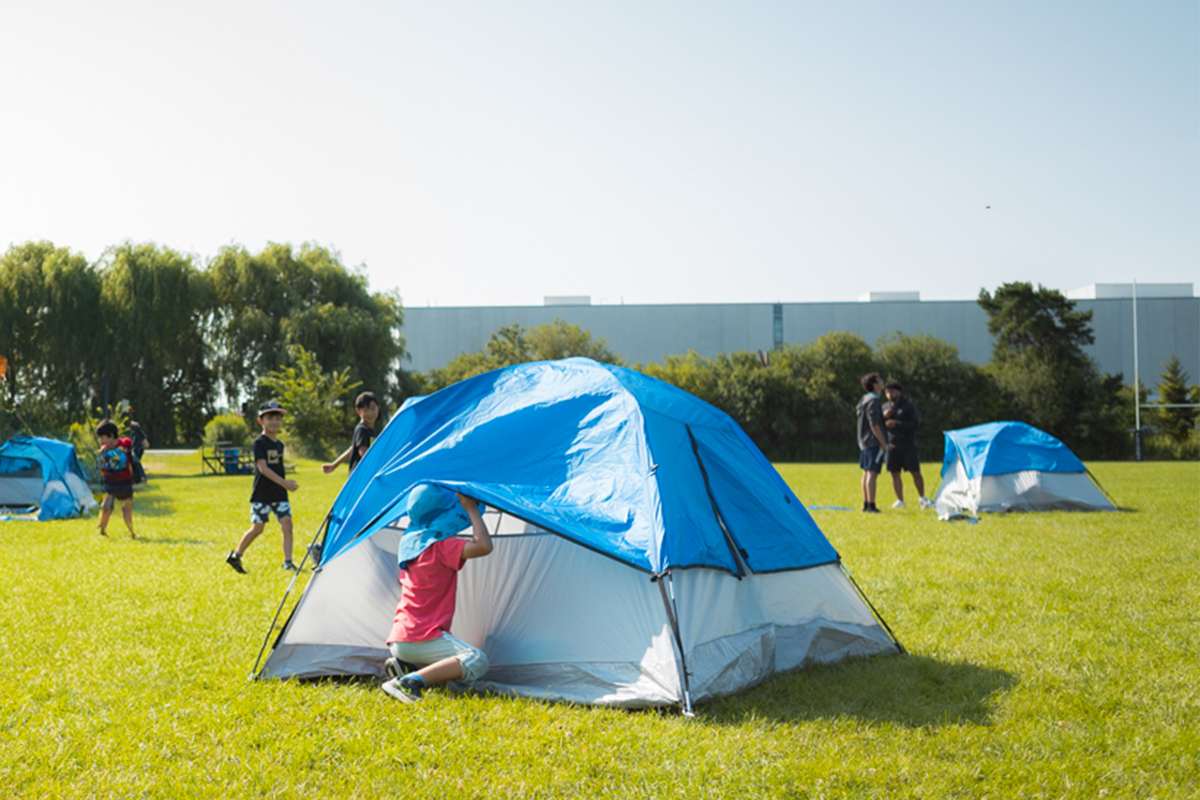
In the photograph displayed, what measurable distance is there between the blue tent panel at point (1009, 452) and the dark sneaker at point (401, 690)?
434 inches

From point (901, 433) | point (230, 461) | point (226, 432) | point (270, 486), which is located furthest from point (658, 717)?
point (226, 432)

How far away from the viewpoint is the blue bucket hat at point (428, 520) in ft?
18.9

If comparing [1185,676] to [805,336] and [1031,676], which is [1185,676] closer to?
[1031,676]

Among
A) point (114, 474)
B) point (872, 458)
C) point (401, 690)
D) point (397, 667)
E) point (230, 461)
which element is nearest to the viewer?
point (401, 690)

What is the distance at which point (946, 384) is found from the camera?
4872 cm

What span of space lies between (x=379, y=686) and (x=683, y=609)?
1684mm

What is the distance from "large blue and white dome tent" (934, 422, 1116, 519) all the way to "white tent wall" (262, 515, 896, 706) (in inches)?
343

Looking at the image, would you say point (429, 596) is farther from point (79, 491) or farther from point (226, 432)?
point (226, 432)

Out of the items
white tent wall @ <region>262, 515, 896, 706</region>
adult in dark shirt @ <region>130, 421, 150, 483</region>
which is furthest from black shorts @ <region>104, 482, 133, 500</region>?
adult in dark shirt @ <region>130, 421, 150, 483</region>

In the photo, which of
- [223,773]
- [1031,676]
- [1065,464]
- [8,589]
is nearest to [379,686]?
[223,773]

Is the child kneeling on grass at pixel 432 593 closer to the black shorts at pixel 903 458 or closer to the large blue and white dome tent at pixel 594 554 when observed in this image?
the large blue and white dome tent at pixel 594 554

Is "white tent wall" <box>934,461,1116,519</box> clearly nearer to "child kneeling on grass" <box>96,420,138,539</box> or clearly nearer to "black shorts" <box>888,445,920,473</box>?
"black shorts" <box>888,445,920,473</box>

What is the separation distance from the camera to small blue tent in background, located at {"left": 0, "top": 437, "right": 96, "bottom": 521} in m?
15.6

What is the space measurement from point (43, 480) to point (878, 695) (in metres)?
14.3
